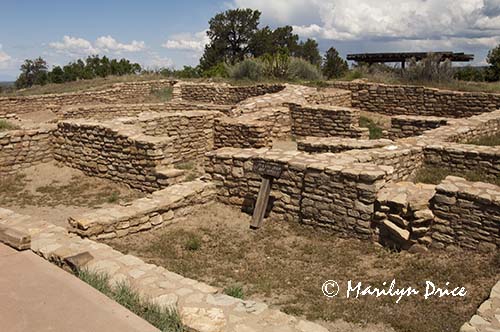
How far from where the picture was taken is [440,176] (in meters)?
8.25

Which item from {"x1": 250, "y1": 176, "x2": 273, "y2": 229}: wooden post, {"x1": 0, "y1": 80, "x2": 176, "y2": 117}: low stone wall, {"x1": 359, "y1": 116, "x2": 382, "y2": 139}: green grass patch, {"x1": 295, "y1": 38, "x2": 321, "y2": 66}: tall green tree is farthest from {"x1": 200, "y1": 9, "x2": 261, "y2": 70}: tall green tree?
{"x1": 250, "y1": 176, "x2": 273, "y2": 229}: wooden post

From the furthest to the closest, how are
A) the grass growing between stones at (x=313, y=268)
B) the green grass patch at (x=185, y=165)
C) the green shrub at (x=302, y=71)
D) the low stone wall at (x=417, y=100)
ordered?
the green shrub at (x=302, y=71) < the low stone wall at (x=417, y=100) < the green grass patch at (x=185, y=165) < the grass growing between stones at (x=313, y=268)

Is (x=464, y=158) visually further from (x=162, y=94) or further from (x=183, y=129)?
(x=162, y=94)

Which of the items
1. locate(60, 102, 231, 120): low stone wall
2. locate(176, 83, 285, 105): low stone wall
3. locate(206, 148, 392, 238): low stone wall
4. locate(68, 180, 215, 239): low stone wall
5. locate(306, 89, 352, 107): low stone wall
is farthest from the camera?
locate(176, 83, 285, 105): low stone wall

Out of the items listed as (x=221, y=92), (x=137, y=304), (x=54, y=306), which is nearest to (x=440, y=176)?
(x=137, y=304)

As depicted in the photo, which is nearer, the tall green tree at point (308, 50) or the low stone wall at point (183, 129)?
the low stone wall at point (183, 129)

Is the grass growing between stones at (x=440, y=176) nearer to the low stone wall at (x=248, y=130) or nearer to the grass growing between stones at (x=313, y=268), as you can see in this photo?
the grass growing between stones at (x=313, y=268)

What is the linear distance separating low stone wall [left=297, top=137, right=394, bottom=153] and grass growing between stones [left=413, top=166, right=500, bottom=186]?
2.77 feet

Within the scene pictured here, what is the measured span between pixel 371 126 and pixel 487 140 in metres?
3.97

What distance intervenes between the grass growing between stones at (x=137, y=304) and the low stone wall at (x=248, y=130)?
23.0ft

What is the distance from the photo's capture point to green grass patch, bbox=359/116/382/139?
13.5 m

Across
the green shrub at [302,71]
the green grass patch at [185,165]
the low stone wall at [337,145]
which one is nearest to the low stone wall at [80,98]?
the green shrub at [302,71]

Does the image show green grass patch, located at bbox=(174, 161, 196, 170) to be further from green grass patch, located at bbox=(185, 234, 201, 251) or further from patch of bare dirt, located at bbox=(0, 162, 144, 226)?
green grass patch, located at bbox=(185, 234, 201, 251)

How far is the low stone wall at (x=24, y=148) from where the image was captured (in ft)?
31.9
